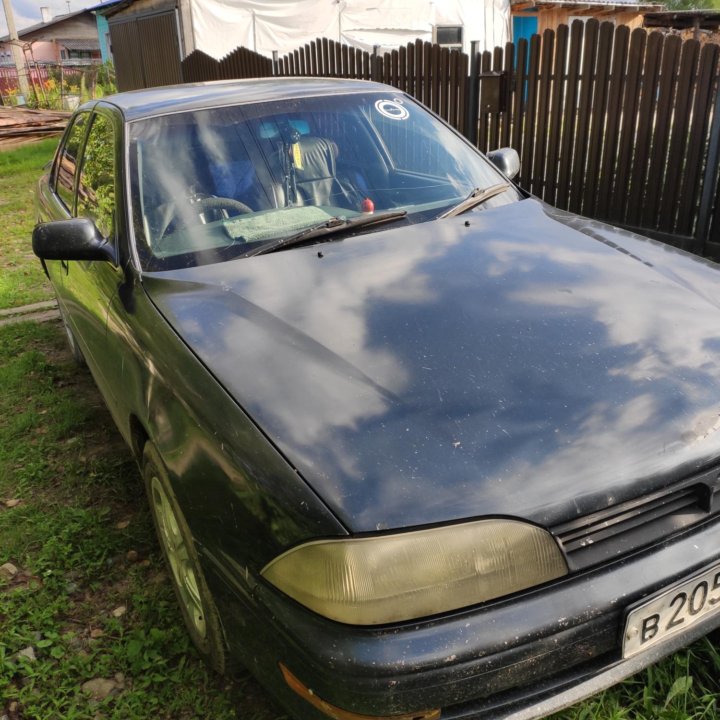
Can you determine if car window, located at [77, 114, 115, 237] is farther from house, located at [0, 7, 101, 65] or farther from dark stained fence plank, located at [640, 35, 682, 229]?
house, located at [0, 7, 101, 65]

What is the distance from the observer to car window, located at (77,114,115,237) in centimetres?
281

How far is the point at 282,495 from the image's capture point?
5.08 ft

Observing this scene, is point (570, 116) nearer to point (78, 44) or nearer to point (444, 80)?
point (444, 80)

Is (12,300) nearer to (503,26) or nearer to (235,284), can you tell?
(235,284)

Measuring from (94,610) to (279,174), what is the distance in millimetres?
1779

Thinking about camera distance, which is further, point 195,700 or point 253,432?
point 195,700

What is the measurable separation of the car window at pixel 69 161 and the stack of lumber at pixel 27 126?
521 inches

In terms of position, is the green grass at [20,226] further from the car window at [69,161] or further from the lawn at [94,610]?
the lawn at [94,610]

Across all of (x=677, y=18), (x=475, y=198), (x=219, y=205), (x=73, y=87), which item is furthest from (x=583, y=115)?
(x=73, y=87)

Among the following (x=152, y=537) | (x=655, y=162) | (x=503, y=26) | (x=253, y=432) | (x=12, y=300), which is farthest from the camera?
(x=503, y=26)

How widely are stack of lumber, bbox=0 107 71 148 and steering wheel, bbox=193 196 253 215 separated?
1532 centimetres

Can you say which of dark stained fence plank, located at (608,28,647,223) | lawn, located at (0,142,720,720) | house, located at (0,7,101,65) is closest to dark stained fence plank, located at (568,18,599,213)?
dark stained fence plank, located at (608,28,647,223)

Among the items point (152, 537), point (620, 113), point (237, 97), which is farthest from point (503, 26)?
point (152, 537)

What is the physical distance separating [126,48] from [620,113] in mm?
16713
